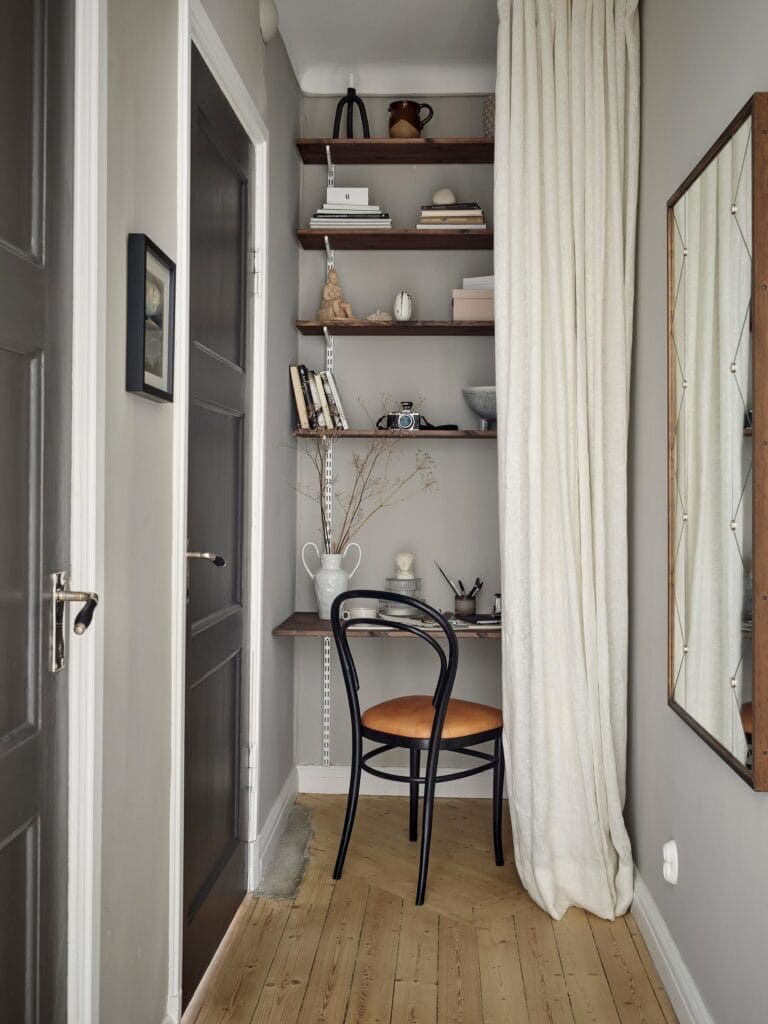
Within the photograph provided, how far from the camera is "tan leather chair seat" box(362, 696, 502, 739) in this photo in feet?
9.18

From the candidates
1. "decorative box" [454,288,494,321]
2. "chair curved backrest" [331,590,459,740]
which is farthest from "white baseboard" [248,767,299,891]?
"decorative box" [454,288,494,321]

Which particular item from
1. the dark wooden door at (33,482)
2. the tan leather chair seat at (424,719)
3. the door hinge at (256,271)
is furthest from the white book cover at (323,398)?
the dark wooden door at (33,482)

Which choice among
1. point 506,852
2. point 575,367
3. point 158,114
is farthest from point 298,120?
point 506,852

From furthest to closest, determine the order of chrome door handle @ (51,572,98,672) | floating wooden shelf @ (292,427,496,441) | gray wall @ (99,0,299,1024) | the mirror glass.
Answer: floating wooden shelf @ (292,427,496,441) → the mirror glass → gray wall @ (99,0,299,1024) → chrome door handle @ (51,572,98,672)

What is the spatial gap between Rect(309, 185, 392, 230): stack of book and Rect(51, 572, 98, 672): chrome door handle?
89.9 inches

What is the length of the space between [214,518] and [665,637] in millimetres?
1189

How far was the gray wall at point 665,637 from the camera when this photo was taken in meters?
1.72

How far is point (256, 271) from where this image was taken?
280 centimetres

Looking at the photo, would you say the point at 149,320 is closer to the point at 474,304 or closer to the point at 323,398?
the point at 323,398

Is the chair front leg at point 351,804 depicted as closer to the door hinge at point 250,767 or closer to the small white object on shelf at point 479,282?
the door hinge at point 250,767

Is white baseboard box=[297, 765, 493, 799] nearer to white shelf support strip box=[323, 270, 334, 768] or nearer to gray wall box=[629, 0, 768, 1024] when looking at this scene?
white shelf support strip box=[323, 270, 334, 768]

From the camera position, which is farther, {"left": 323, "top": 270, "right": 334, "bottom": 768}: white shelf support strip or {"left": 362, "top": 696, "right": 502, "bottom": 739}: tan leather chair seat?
{"left": 323, "top": 270, "right": 334, "bottom": 768}: white shelf support strip

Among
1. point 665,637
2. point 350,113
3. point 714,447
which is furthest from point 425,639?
point 350,113

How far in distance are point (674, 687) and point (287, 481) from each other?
1658 mm
